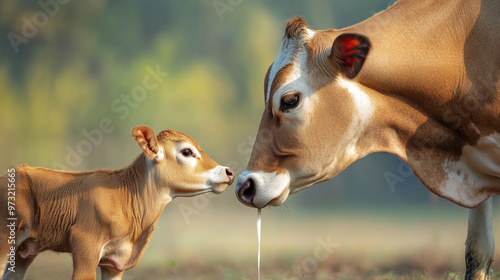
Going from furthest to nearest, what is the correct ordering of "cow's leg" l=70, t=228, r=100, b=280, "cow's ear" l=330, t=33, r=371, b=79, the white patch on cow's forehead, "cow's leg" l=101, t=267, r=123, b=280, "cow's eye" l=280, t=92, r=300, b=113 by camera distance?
"cow's leg" l=101, t=267, r=123, b=280 < "cow's leg" l=70, t=228, r=100, b=280 < the white patch on cow's forehead < "cow's eye" l=280, t=92, r=300, b=113 < "cow's ear" l=330, t=33, r=371, b=79

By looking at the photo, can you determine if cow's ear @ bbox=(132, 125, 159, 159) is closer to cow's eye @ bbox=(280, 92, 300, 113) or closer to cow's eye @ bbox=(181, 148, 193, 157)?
cow's eye @ bbox=(181, 148, 193, 157)

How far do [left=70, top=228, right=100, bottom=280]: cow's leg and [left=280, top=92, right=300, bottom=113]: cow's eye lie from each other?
1358 millimetres

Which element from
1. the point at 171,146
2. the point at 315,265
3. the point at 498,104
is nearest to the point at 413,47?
the point at 498,104

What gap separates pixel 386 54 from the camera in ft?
10.2

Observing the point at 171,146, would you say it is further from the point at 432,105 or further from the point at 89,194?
the point at 432,105

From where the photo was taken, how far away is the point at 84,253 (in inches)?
141

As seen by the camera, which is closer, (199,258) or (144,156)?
(144,156)

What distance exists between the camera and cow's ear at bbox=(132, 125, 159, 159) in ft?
12.4

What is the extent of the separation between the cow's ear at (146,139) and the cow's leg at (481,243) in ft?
6.82

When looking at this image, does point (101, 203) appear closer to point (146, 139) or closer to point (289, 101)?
point (146, 139)

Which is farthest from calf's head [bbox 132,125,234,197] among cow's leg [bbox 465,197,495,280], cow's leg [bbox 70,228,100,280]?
cow's leg [bbox 465,197,495,280]

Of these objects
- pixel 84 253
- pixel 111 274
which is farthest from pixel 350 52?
pixel 111 274

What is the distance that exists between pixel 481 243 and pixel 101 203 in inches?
94.0

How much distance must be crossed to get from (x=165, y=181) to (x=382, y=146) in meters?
1.40
